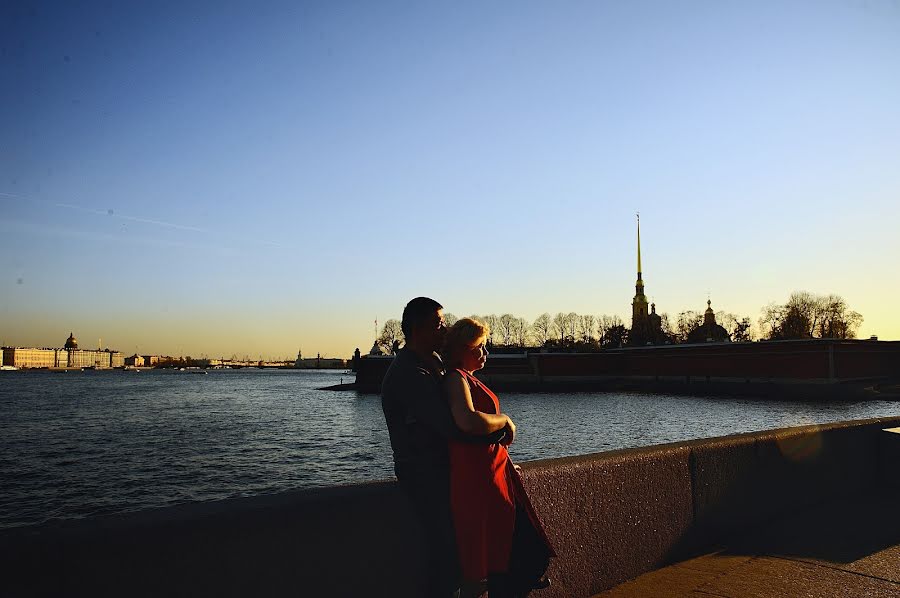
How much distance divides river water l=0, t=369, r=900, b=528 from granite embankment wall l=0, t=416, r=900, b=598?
40.4 ft

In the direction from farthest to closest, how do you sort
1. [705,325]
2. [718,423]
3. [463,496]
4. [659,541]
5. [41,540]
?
[705,325] → [718,423] → [659,541] → [463,496] → [41,540]

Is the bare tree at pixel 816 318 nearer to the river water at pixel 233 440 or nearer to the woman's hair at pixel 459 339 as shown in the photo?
the river water at pixel 233 440

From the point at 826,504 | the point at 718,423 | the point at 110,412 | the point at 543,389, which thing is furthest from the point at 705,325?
the point at 826,504

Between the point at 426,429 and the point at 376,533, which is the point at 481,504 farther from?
the point at 376,533

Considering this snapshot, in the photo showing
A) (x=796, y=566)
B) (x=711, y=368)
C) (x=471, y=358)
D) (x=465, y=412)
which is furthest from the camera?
(x=711, y=368)

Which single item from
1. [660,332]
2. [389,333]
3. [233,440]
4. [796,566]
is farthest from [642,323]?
[796,566]

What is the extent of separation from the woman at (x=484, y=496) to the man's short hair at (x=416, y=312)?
128 mm

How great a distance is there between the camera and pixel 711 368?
72.9 metres

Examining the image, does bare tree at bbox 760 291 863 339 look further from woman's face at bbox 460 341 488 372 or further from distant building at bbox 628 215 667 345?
woman's face at bbox 460 341 488 372

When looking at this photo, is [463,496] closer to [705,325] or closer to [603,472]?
Answer: [603,472]

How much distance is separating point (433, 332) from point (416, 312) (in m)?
0.11

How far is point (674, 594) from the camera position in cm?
410

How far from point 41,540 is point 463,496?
1.45m

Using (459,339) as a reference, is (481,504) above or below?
below
